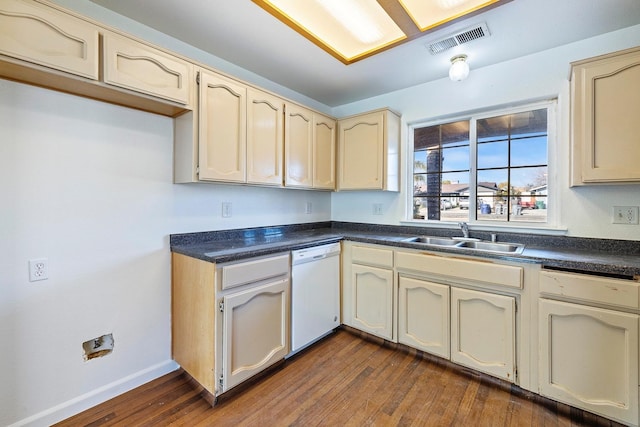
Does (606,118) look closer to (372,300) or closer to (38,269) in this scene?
(372,300)

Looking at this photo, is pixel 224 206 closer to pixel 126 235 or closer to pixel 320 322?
pixel 126 235

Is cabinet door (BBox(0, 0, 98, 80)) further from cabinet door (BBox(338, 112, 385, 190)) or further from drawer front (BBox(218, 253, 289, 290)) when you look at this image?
cabinet door (BBox(338, 112, 385, 190))

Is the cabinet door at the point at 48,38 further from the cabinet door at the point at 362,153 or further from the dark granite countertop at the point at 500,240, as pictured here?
the cabinet door at the point at 362,153

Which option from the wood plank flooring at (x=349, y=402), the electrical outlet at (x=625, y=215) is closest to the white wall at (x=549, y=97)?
the electrical outlet at (x=625, y=215)

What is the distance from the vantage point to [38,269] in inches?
56.9

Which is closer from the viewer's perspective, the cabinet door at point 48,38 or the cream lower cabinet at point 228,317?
the cabinet door at point 48,38

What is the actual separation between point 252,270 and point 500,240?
76.9 inches

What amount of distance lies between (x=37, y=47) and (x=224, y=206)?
1.32 m

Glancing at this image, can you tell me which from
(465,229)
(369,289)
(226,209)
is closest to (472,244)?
(465,229)

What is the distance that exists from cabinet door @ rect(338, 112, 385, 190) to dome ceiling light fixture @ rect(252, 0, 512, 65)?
68 cm

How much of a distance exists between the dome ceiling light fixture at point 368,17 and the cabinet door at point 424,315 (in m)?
1.75

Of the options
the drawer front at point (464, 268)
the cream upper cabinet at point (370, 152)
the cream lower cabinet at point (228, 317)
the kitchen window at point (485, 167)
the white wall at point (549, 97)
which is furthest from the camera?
the cream upper cabinet at point (370, 152)

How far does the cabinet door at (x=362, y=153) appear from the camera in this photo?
2594 mm

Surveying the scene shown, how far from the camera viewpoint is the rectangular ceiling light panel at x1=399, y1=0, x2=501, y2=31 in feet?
5.37
